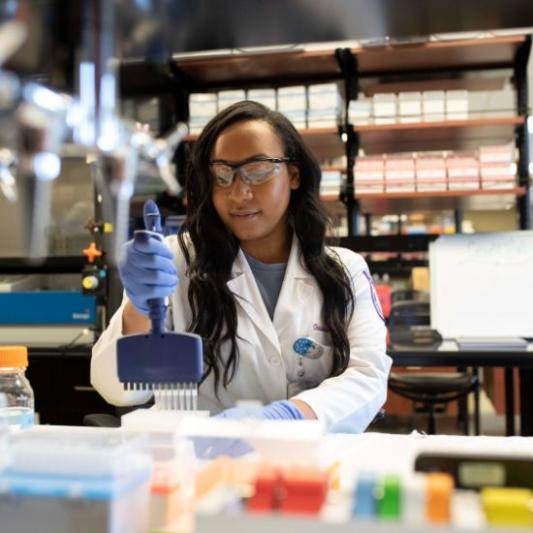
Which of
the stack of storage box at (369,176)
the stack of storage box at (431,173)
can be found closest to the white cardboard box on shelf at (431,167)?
the stack of storage box at (431,173)

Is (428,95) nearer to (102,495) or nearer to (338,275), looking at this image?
(338,275)

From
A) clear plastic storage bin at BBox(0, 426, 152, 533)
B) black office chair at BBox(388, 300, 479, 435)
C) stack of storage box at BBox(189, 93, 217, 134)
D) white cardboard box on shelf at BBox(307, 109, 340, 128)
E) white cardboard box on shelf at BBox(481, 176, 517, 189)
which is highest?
stack of storage box at BBox(189, 93, 217, 134)

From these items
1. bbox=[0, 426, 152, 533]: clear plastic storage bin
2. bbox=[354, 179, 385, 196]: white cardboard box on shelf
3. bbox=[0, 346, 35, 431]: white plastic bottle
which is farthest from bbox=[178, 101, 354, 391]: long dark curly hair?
bbox=[354, 179, 385, 196]: white cardboard box on shelf

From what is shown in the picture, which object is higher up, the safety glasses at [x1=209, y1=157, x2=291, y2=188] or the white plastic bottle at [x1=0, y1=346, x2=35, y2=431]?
the safety glasses at [x1=209, y1=157, x2=291, y2=188]

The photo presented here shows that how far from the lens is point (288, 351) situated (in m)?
1.47

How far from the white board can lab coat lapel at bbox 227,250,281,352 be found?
74.3 inches

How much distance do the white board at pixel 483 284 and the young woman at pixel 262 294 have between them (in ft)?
5.63

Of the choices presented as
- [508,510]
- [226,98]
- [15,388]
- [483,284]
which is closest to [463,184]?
[483,284]

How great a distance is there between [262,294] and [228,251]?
0.45 ft

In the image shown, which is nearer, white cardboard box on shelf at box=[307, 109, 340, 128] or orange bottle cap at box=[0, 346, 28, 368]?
orange bottle cap at box=[0, 346, 28, 368]

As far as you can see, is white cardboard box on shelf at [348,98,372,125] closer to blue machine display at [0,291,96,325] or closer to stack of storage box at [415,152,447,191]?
stack of storage box at [415,152,447,191]

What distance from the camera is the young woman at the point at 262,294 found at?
142 cm

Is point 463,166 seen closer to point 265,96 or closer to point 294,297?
point 265,96

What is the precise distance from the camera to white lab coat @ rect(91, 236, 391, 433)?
1330 millimetres
